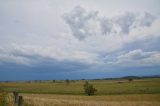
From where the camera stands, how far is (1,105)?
20.2 m

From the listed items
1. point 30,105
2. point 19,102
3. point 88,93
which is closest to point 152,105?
point 30,105

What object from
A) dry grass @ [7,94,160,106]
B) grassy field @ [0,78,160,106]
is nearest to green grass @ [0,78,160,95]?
grassy field @ [0,78,160,106]

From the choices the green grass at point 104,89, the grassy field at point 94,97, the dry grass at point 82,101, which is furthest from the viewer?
the green grass at point 104,89

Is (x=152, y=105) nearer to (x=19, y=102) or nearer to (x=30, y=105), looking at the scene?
(x=30, y=105)

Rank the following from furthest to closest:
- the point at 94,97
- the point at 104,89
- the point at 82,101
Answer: the point at 104,89, the point at 94,97, the point at 82,101

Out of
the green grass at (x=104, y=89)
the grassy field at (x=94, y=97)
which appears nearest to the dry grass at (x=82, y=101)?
the grassy field at (x=94, y=97)

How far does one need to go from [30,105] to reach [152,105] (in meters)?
24.4

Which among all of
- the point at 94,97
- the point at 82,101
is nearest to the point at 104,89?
the point at 94,97

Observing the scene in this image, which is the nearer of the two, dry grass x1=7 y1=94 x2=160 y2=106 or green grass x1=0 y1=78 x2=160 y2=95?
dry grass x1=7 y1=94 x2=160 y2=106

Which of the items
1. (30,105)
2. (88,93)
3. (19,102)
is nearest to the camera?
(19,102)

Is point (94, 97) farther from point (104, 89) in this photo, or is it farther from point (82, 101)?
point (104, 89)

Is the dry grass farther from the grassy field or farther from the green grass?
the green grass

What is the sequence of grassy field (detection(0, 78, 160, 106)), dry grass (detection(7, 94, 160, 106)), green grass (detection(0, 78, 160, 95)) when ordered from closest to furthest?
dry grass (detection(7, 94, 160, 106))
grassy field (detection(0, 78, 160, 106))
green grass (detection(0, 78, 160, 95))

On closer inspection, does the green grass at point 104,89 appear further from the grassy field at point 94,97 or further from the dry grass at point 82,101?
the dry grass at point 82,101
